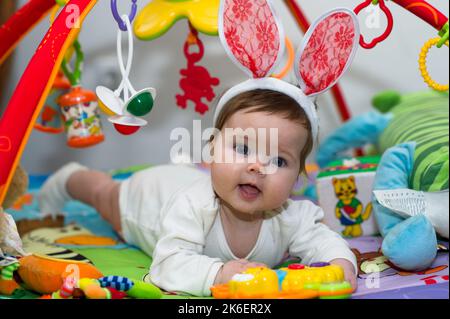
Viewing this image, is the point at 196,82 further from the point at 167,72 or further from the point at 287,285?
the point at 287,285

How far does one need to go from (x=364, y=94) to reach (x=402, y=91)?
126 millimetres

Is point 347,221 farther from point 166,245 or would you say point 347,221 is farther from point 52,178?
point 52,178

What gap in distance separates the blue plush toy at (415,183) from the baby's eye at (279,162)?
6.8 inches

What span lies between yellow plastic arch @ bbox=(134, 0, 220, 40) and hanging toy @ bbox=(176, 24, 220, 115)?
55mm

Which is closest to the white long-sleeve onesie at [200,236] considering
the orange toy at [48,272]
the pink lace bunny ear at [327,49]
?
the orange toy at [48,272]

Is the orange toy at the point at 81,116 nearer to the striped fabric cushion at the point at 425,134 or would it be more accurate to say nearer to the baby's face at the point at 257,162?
the baby's face at the point at 257,162

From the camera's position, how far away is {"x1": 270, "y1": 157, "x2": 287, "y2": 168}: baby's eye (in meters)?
0.88

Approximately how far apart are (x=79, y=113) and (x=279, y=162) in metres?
0.42

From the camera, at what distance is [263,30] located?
83 cm

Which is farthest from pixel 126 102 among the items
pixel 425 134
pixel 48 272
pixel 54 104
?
pixel 425 134

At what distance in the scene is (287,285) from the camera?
752 millimetres

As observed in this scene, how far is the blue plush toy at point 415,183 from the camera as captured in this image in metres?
0.88

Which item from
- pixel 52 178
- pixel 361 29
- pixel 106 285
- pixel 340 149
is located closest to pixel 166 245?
pixel 106 285

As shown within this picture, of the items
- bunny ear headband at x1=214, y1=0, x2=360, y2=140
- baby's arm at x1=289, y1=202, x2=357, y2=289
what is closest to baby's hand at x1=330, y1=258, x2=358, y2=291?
baby's arm at x1=289, y1=202, x2=357, y2=289
